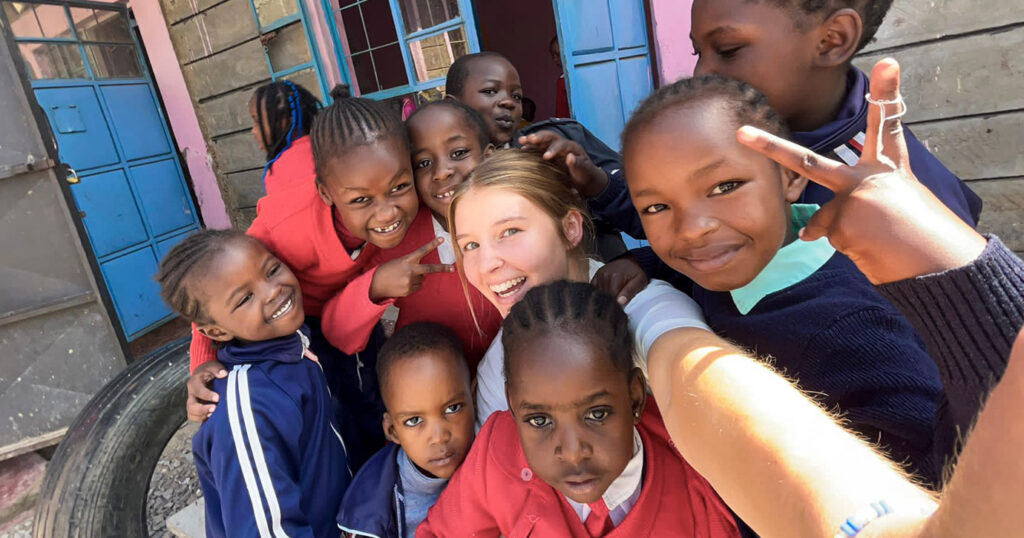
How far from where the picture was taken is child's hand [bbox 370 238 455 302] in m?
1.60

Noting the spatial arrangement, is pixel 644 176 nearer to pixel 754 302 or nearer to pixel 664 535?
pixel 754 302

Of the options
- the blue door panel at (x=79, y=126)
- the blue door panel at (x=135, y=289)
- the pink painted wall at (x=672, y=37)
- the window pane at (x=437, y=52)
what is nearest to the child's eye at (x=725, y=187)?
the pink painted wall at (x=672, y=37)

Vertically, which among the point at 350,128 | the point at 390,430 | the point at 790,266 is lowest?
the point at 390,430

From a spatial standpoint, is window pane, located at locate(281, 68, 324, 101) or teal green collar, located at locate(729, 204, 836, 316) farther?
window pane, located at locate(281, 68, 324, 101)

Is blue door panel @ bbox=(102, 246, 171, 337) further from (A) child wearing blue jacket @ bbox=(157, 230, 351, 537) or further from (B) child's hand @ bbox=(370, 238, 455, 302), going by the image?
(B) child's hand @ bbox=(370, 238, 455, 302)

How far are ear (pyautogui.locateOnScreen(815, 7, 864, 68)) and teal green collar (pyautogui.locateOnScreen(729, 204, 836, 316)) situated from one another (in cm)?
34

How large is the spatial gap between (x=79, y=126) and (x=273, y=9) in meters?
2.42

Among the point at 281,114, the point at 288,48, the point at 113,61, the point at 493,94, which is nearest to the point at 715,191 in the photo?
the point at 493,94

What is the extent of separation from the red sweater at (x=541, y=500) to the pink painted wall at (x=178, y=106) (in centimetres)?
531

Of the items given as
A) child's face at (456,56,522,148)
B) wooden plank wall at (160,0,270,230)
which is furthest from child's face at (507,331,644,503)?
wooden plank wall at (160,0,270,230)

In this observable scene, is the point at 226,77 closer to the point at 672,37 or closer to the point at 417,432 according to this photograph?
the point at 672,37

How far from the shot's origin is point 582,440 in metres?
1.12

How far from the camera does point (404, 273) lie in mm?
1604

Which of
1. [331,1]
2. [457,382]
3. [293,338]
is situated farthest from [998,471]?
[331,1]
